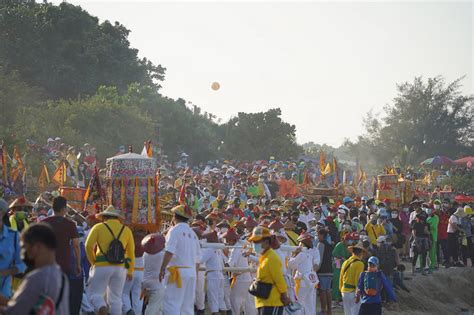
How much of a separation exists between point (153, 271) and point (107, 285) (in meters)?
1.73

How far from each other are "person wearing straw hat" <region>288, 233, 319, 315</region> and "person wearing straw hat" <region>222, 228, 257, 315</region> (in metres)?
0.92

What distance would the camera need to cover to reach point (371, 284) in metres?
17.4

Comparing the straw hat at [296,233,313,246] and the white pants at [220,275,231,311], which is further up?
the straw hat at [296,233,313,246]

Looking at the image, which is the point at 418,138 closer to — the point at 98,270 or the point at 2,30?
the point at 2,30

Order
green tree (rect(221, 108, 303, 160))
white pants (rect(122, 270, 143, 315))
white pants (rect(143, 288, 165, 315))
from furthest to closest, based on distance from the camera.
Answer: green tree (rect(221, 108, 303, 160)) < white pants (rect(143, 288, 165, 315)) < white pants (rect(122, 270, 143, 315))

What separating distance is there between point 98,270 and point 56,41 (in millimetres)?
50390

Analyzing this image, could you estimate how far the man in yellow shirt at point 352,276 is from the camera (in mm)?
18203

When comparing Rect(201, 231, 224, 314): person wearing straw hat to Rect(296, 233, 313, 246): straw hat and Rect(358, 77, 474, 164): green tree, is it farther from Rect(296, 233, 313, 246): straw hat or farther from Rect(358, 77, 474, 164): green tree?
Rect(358, 77, 474, 164): green tree

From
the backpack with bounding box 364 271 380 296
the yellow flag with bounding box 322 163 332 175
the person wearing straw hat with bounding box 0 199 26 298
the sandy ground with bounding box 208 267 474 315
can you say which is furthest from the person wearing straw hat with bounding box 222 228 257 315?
the yellow flag with bounding box 322 163 332 175

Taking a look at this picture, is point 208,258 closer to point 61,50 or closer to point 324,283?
point 324,283

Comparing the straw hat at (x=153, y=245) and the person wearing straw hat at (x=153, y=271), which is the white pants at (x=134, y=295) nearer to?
the person wearing straw hat at (x=153, y=271)

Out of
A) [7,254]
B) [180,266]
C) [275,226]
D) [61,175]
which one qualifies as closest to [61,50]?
[61,175]

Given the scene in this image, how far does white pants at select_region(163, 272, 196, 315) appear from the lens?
14.9 metres

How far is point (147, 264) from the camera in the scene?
1608cm
